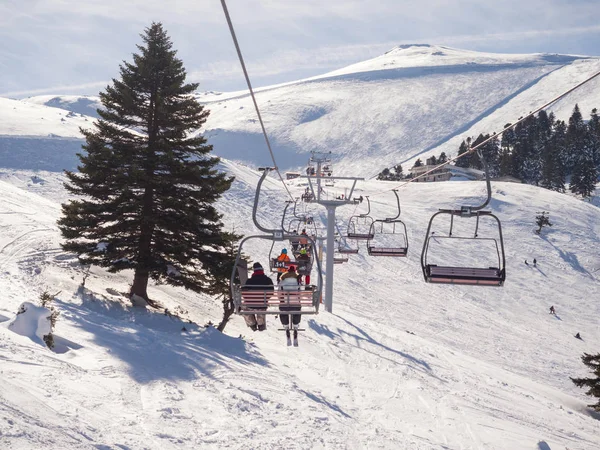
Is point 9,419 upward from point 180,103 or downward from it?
downward

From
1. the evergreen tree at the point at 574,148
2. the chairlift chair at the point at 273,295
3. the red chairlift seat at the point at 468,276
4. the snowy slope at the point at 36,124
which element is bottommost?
the chairlift chair at the point at 273,295

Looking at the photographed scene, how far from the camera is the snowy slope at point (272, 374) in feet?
33.9

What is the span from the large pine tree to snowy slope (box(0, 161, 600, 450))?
5.91ft

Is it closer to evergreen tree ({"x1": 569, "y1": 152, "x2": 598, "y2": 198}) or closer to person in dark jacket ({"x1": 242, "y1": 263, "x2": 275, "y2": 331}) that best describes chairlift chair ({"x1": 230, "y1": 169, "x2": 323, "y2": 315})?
person in dark jacket ({"x1": 242, "y1": 263, "x2": 275, "y2": 331})

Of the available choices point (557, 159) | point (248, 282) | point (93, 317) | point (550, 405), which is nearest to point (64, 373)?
point (248, 282)

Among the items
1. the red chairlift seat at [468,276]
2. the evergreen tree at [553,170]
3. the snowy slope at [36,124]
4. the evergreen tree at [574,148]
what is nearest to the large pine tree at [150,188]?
the red chairlift seat at [468,276]

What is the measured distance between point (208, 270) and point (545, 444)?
11.7m

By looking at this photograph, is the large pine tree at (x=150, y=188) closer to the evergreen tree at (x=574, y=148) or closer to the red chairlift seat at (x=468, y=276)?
the red chairlift seat at (x=468, y=276)

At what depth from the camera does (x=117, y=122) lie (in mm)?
20594

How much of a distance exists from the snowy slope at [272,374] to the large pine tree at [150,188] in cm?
180

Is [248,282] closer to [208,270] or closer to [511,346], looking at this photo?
[208,270]

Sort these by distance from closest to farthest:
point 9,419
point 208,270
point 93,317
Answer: point 9,419 → point 93,317 → point 208,270

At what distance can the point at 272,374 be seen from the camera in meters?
15.8

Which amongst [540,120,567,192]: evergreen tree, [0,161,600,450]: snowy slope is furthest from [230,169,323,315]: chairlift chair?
[540,120,567,192]: evergreen tree
